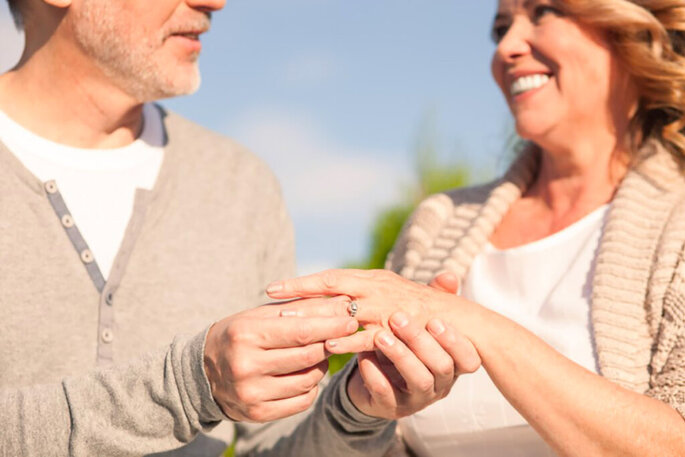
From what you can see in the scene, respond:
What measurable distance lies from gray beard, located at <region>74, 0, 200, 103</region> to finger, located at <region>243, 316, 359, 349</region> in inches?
40.0

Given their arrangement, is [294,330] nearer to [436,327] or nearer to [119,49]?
[436,327]

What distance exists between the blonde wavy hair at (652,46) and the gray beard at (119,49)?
1275mm

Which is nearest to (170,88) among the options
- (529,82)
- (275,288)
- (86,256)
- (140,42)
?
(140,42)

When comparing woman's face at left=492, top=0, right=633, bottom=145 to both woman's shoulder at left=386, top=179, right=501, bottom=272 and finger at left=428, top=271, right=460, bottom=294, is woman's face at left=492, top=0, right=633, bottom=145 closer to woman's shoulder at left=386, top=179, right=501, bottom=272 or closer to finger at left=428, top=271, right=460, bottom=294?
woman's shoulder at left=386, top=179, right=501, bottom=272

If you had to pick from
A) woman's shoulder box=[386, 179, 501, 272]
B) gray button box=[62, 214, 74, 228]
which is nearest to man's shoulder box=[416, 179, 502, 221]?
woman's shoulder box=[386, 179, 501, 272]

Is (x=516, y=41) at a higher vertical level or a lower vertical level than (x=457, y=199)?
higher

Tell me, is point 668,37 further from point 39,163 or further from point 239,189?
point 39,163

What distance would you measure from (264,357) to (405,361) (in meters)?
0.36

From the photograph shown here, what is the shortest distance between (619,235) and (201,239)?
1247 millimetres

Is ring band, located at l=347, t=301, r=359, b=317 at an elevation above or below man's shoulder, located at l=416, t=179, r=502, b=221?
below

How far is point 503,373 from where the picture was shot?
2004 millimetres

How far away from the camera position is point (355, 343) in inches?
77.7

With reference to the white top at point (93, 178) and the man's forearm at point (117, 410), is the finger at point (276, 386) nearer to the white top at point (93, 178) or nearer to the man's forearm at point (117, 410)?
the man's forearm at point (117, 410)

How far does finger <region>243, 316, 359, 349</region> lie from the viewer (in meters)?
1.82
